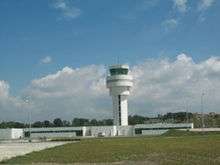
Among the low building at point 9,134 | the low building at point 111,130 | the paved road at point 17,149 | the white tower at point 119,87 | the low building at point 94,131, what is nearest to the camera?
the paved road at point 17,149

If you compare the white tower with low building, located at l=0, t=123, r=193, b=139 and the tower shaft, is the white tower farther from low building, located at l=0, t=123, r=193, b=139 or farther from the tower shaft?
low building, located at l=0, t=123, r=193, b=139

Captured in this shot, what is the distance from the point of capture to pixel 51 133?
174000 millimetres

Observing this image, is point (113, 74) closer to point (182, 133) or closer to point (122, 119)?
point (122, 119)

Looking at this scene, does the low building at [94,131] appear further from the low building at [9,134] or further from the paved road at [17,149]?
the paved road at [17,149]

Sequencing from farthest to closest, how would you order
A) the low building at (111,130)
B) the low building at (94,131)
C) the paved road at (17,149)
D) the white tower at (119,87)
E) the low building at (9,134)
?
the low building at (9,134) < the low building at (94,131) < the low building at (111,130) < the white tower at (119,87) < the paved road at (17,149)

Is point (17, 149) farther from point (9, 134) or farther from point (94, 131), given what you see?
point (9, 134)

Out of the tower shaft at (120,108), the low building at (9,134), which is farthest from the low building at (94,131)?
the tower shaft at (120,108)

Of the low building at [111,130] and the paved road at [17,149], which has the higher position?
the low building at [111,130]

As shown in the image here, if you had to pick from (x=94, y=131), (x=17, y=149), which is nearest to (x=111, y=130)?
(x=94, y=131)

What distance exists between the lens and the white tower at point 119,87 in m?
152

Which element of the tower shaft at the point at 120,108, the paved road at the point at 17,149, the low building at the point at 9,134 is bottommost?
the paved road at the point at 17,149

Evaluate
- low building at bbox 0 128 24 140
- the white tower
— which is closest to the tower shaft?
the white tower

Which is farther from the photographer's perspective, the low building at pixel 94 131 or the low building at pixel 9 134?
the low building at pixel 9 134

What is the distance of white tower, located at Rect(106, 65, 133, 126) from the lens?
5984 inches
